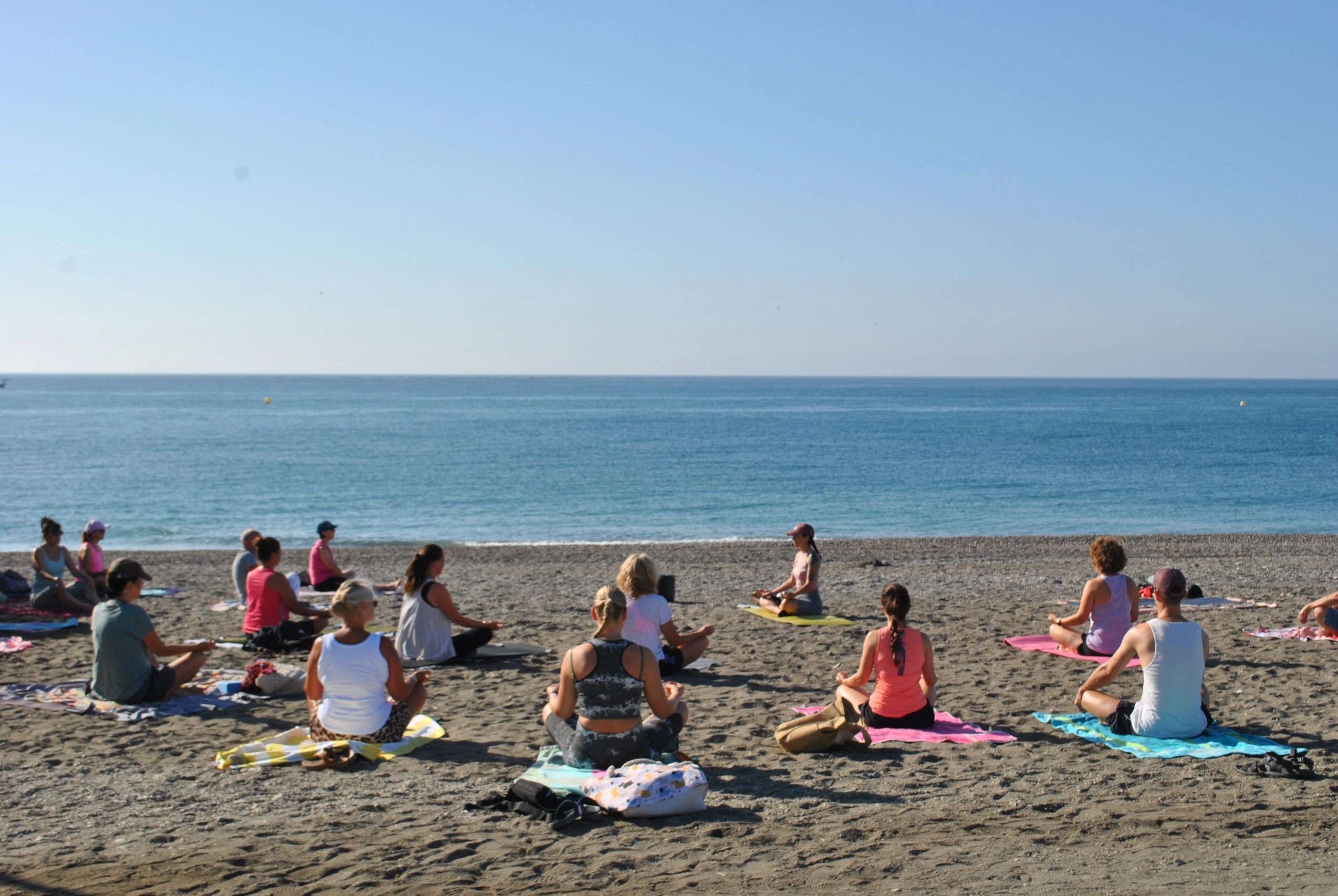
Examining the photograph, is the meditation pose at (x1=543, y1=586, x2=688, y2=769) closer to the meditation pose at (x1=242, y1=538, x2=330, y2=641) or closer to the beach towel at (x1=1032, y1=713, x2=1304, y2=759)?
the beach towel at (x1=1032, y1=713, x2=1304, y2=759)

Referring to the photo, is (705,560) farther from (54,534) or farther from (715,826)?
(715,826)

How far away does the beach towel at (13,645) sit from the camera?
33.1 ft

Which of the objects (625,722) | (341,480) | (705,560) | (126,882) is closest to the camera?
(126,882)

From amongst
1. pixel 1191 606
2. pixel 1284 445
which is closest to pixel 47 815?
pixel 1191 606

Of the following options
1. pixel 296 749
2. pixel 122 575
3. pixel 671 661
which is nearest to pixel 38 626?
pixel 122 575

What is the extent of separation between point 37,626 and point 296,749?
6.58 meters

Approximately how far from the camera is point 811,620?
1195cm

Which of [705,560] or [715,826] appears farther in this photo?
[705,560]

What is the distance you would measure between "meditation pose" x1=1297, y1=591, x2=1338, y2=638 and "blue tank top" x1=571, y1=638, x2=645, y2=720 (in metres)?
7.37

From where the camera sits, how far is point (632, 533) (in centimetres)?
3127

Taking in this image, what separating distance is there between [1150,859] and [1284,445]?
70.4 m

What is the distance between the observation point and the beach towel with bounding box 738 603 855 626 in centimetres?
1184

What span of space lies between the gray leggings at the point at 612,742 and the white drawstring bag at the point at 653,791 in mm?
384

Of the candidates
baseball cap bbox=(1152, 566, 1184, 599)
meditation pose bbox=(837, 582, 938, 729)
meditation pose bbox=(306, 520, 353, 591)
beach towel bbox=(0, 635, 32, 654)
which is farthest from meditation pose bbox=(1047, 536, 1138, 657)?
beach towel bbox=(0, 635, 32, 654)
